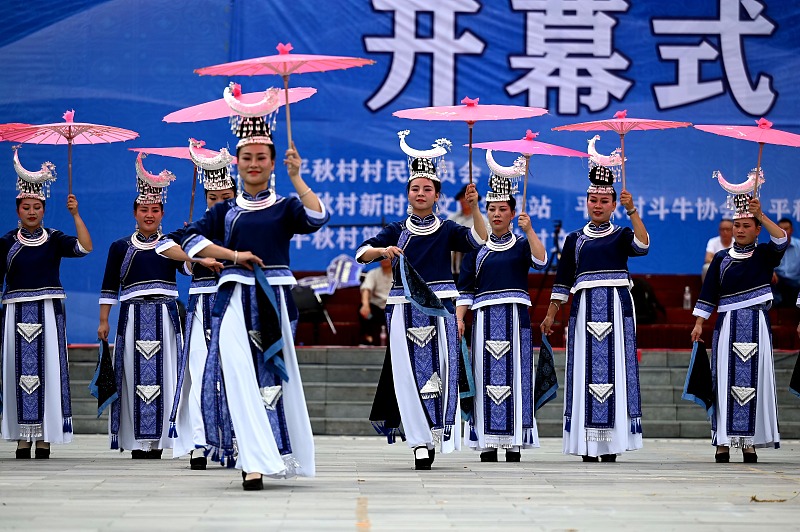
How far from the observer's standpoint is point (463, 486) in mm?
6246

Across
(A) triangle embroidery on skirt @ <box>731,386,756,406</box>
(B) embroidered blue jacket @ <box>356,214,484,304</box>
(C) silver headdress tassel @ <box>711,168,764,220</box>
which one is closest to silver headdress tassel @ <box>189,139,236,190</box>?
(B) embroidered blue jacket @ <box>356,214,484,304</box>

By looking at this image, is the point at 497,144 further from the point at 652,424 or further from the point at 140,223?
the point at 652,424

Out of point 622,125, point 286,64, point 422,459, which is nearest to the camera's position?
point 286,64

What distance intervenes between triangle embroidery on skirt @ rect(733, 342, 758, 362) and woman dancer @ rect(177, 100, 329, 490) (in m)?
3.40

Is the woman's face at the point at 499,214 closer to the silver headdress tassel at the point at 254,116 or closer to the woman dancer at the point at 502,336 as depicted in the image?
the woman dancer at the point at 502,336

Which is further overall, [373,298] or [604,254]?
[373,298]

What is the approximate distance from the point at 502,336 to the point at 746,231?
1.57 meters

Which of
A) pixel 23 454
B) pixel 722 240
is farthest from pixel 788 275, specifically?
pixel 23 454

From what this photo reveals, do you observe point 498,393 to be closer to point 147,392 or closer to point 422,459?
point 422,459

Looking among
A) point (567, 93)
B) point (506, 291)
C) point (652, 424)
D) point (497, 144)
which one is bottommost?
point (652, 424)

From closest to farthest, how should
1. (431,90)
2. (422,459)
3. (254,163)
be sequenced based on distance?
(254,163) → (422,459) → (431,90)

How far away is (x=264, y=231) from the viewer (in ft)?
19.8

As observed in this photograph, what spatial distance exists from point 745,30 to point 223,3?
14.2 feet

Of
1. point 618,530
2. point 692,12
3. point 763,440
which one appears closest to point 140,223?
point 763,440
